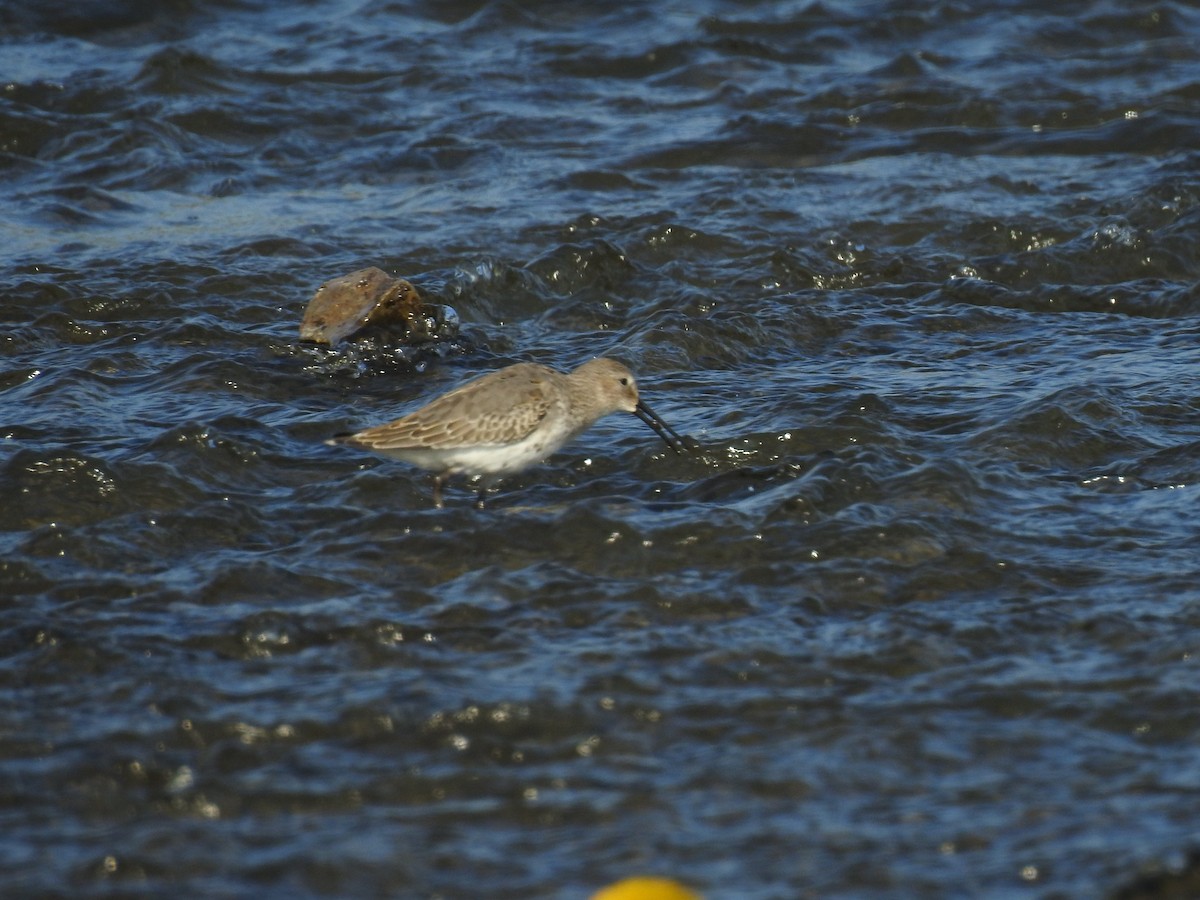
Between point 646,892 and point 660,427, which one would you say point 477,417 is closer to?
point 660,427

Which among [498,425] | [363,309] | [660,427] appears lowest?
[660,427]

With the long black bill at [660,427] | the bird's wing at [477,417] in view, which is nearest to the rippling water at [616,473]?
the long black bill at [660,427]

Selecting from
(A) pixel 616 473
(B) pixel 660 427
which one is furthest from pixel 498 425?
(B) pixel 660 427

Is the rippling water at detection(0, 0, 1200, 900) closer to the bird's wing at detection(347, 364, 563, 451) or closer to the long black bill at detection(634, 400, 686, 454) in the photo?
the long black bill at detection(634, 400, 686, 454)

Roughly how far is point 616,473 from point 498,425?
2.34ft

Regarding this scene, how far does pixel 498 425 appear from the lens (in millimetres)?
7570

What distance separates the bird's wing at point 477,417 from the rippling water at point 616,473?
0.30m

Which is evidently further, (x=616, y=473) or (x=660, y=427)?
(x=660, y=427)

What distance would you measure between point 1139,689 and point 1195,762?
482 millimetres

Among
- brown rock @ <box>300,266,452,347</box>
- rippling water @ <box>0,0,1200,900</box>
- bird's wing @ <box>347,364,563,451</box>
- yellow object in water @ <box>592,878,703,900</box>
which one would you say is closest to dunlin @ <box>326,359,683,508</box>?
bird's wing @ <box>347,364,563,451</box>

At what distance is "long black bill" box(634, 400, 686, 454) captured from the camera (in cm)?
798

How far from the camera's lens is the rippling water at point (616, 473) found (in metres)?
4.86

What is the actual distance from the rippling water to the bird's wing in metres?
0.30

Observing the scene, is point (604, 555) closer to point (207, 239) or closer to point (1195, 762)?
point (1195, 762)
